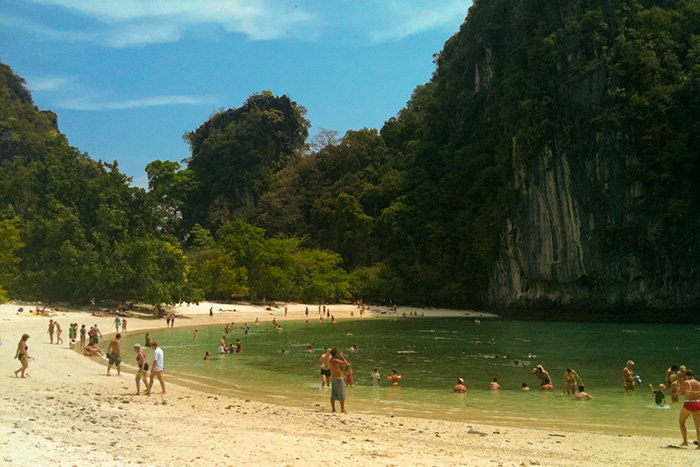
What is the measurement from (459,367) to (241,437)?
49.5 feet

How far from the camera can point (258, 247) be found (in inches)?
2215

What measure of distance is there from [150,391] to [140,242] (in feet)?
97.2

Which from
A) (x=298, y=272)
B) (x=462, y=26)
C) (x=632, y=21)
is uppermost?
(x=462, y=26)

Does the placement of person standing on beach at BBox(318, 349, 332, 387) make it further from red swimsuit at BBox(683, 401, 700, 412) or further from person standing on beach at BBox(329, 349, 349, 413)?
red swimsuit at BBox(683, 401, 700, 412)

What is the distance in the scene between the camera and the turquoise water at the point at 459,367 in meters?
14.3

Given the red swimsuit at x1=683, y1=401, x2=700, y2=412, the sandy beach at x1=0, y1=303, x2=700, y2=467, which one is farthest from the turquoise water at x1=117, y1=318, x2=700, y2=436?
the red swimsuit at x1=683, y1=401, x2=700, y2=412

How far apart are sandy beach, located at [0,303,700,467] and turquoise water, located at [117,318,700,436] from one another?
5.80 feet

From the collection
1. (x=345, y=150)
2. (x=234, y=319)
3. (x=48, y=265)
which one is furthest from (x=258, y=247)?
(x=345, y=150)

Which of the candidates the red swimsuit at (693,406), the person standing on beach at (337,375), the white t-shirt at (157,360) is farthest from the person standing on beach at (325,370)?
the red swimsuit at (693,406)

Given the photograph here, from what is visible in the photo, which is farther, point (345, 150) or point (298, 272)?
point (345, 150)

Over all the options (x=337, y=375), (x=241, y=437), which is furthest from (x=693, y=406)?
(x=241, y=437)

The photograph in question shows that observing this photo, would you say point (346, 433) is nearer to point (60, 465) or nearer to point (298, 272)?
point (60, 465)

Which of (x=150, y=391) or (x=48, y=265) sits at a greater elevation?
(x=48, y=265)

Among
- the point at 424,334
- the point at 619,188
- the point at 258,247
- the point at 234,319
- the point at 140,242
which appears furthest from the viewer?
the point at 258,247
